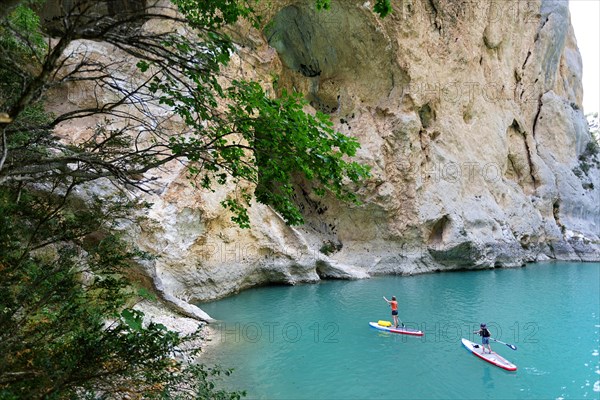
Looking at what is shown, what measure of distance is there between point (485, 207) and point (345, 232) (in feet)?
29.2

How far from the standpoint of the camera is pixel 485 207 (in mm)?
23203

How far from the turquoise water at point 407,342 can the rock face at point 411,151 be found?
2.85 meters

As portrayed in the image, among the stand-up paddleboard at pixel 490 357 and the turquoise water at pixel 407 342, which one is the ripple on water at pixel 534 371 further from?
the stand-up paddleboard at pixel 490 357

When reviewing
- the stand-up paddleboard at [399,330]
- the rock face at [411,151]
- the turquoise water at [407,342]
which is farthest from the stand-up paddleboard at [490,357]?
the rock face at [411,151]

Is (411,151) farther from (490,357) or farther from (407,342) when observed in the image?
A: (490,357)

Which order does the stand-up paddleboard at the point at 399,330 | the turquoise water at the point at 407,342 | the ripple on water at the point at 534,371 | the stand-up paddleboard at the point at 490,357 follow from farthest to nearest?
the stand-up paddleboard at the point at 399,330
the stand-up paddleboard at the point at 490,357
the ripple on water at the point at 534,371
the turquoise water at the point at 407,342

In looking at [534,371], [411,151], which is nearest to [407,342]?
[534,371]

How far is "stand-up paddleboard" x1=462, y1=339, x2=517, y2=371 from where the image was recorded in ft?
26.2

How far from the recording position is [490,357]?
27.6 feet

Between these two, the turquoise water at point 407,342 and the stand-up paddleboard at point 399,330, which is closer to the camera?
the turquoise water at point 407,342

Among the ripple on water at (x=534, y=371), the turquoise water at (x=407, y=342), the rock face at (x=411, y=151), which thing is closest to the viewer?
the turquoise water at (x=407, y=342)

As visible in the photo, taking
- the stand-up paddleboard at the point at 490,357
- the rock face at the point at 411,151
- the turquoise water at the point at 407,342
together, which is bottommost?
the turquoise water at the point at 407,342

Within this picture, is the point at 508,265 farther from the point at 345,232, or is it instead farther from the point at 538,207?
the point at 345,232

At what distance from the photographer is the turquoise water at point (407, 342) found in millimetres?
7121
